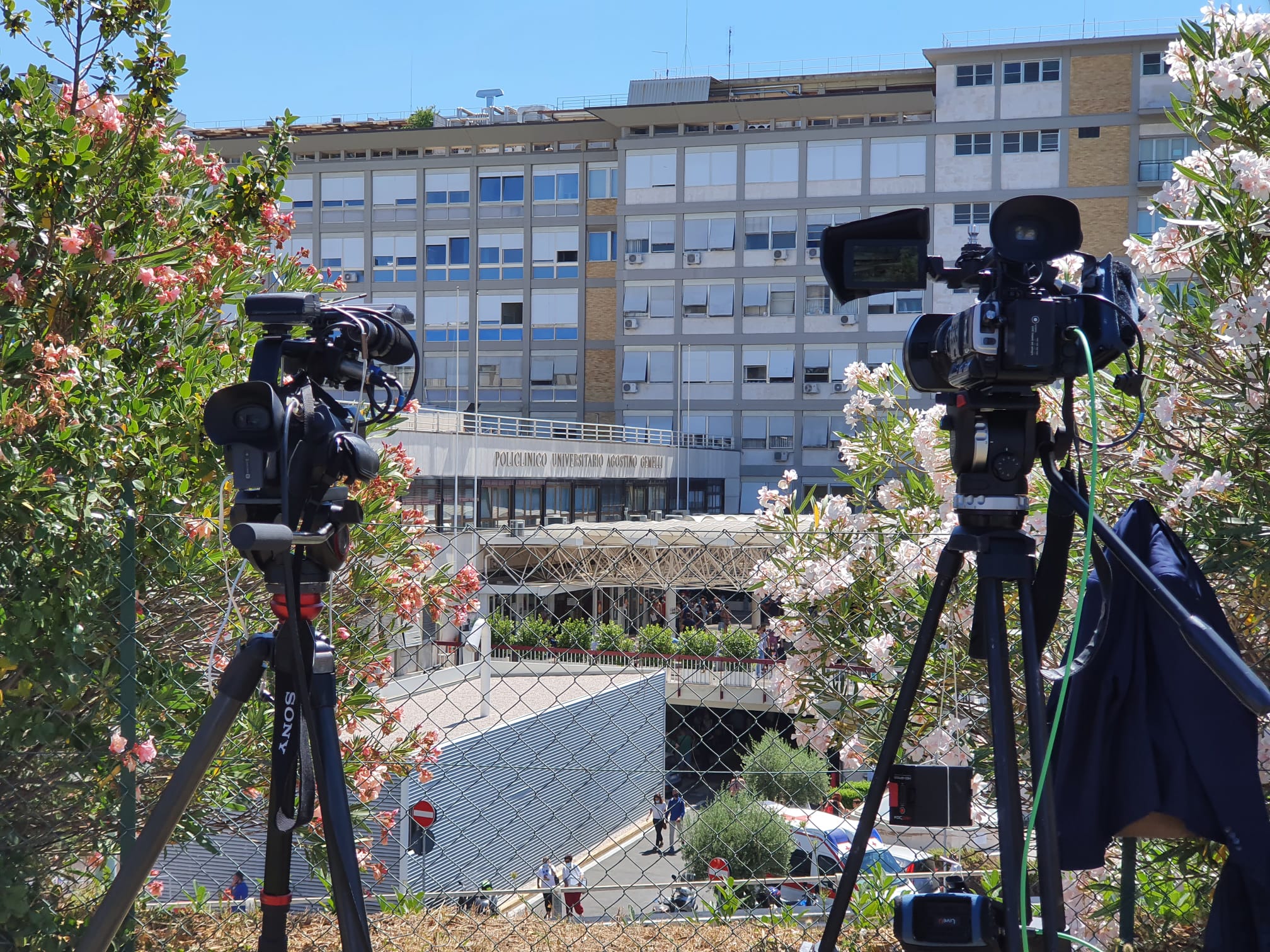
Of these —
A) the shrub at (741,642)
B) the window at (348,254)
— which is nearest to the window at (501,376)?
the window at (348,254)

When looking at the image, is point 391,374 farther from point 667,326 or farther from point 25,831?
point 667,326

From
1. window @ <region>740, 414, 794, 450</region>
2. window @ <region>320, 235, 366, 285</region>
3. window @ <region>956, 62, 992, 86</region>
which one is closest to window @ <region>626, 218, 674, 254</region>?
window @ <region>740, 414, 794, 450</region>

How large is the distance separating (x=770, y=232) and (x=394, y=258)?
11358 millimetres

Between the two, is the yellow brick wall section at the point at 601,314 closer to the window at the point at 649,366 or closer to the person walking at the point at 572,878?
the window at the point at 649,366

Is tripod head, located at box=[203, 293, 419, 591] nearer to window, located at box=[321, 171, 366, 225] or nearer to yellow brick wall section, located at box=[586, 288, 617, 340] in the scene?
yellow brick wall section, located at box=[586, 288, 617, 340]

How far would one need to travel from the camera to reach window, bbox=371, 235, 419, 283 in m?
33.0

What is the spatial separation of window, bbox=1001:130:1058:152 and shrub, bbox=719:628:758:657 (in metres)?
26.7

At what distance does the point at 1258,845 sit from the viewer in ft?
5.52

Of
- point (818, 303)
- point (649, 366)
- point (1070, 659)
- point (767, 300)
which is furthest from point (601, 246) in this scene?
point (1070, 659)

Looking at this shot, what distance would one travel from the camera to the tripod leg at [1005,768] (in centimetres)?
165

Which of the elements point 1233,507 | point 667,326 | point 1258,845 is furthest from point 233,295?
point 667,326

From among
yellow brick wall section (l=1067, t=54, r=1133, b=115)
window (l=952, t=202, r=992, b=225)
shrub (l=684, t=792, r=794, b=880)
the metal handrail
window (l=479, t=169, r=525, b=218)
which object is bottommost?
shrub (l=684, t=792, r=794, b=880)

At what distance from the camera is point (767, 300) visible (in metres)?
30.7

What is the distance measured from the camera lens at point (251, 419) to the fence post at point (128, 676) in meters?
0.92
